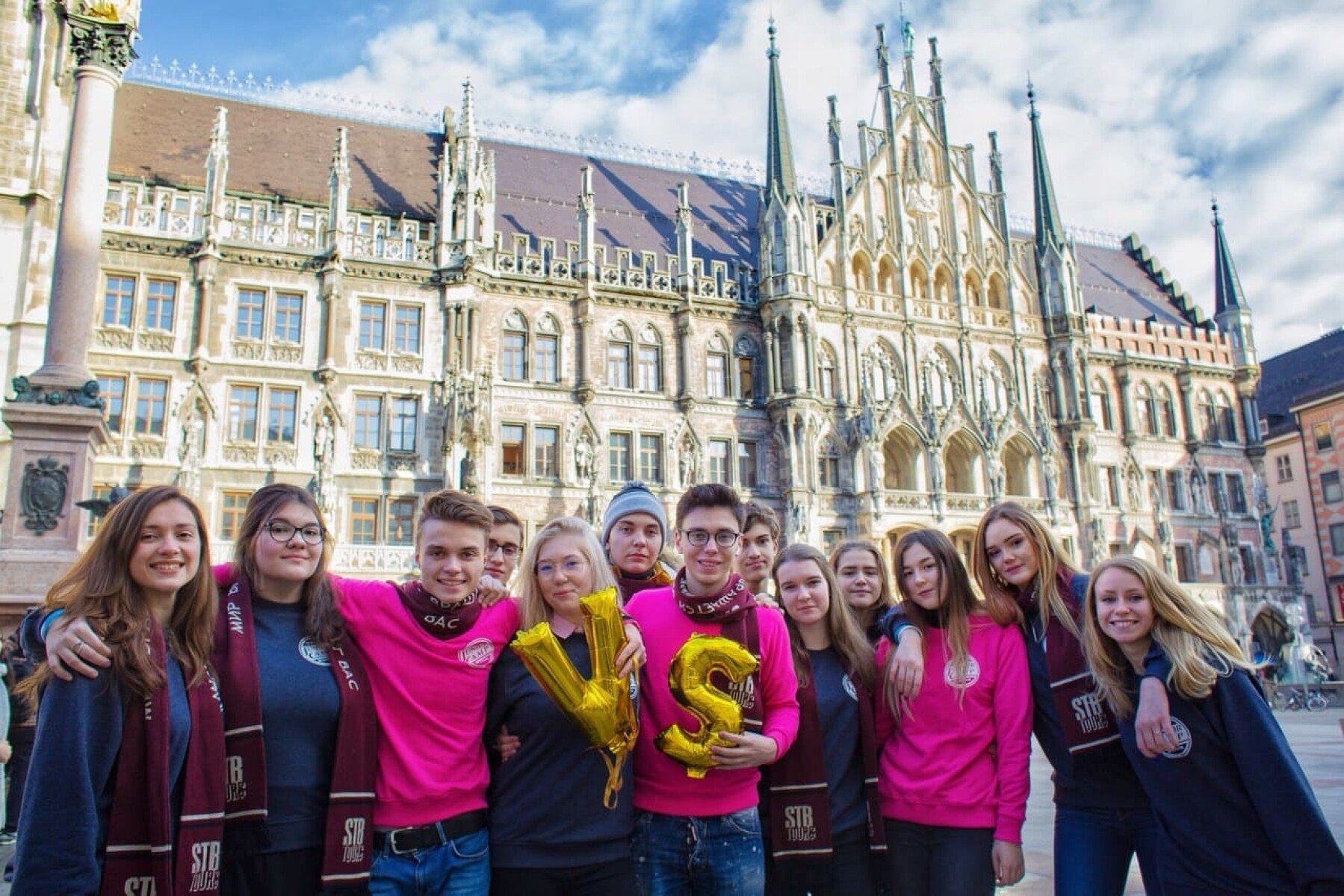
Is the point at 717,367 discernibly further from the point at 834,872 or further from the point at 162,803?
the point at 162,803

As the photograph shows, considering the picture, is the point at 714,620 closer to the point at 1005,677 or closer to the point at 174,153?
the point at 1005,677

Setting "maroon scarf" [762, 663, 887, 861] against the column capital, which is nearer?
"maroon scarf" [762, 663, 887, 861]

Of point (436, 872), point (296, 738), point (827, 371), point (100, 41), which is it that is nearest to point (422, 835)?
point (436, 872)

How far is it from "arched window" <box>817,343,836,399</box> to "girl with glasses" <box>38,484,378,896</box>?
25178 mm

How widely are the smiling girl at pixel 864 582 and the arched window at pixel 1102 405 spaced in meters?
30.8

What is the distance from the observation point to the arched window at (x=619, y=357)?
26438 mm

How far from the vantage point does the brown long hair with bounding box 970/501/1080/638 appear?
13.4 ft

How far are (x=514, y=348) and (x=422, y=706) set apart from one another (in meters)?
22.8

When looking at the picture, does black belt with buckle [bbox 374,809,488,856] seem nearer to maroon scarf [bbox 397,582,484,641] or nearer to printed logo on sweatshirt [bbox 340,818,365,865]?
printed logo on sweatshirt [bbox 340,818,365,865]

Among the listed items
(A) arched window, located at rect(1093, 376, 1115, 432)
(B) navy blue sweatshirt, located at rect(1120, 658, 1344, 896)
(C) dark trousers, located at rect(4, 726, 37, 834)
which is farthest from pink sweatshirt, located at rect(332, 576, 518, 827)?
(A) arched window, located at rect(1093, 376, 1115, 432)

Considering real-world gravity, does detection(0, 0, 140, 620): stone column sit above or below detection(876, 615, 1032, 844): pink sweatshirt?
above

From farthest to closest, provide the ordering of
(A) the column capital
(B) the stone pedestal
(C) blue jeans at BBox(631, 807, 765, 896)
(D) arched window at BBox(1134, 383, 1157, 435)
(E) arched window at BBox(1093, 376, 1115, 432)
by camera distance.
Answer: (D) arched window at BBox(1134, 383, 1157, 435), (E) arched window at BBox(1093, 376, 1115, 432), (A) the column capital, (B) the stone pedestal, (C) blue jeans at BBox(631, 807, 765, 896)

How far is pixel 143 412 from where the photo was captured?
21.8 metres

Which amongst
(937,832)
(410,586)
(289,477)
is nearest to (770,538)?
(937,832)
